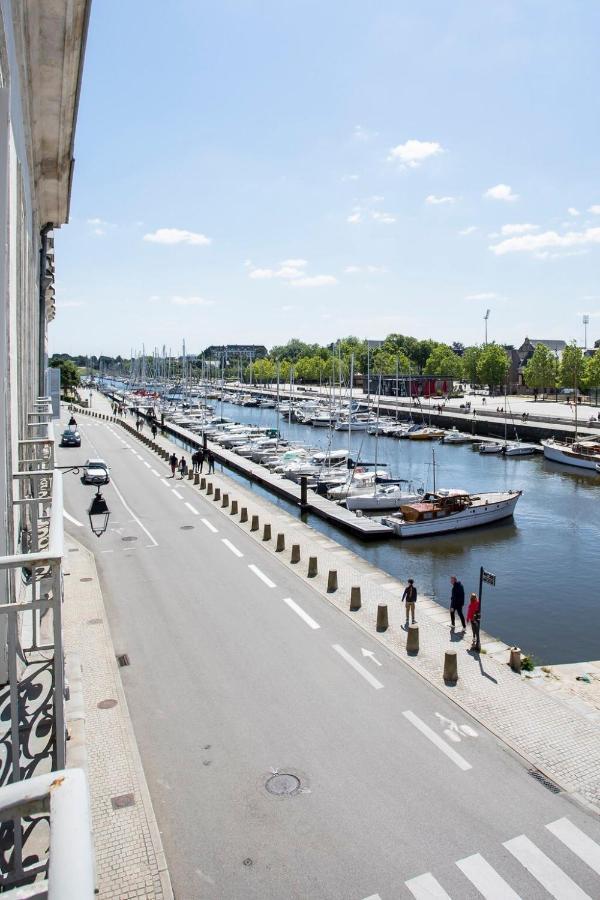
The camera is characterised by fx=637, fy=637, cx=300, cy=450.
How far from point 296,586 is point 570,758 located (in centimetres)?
1013

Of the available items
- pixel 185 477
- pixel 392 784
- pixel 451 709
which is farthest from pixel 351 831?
pixel 185 477

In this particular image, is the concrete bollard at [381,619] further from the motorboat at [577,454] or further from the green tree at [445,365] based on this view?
the green tree at [445,365]

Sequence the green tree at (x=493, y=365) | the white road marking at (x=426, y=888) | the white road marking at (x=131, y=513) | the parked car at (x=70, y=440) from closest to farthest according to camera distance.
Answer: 1. the white road marking at (x=426, y=888)
2. the white road marking at (x=131, y=513)
3. the parked car at (x=70, y=440)
4. the green tree at (x=493, y=365)

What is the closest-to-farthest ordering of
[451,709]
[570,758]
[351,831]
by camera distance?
[351,831] < [570,758] < [451,709]

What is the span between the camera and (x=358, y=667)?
14.2m

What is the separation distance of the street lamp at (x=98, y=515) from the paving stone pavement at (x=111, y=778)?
38.8ft

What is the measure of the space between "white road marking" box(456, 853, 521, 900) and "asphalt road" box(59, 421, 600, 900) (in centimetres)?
2

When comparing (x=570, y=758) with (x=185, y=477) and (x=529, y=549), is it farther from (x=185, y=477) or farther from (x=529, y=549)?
(x=185, y=477)

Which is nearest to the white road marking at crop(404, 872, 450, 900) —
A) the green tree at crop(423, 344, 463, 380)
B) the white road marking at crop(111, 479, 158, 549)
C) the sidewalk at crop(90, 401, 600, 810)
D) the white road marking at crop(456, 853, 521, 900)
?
the white road marking at crop(456, 853, 521, 900)

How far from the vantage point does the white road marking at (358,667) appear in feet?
44.1

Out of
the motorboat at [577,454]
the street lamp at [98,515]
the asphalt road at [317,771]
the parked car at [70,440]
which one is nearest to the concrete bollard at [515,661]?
the asphalt road at [317,771]

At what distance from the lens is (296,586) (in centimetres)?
1981

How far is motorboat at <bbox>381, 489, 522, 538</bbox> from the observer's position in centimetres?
3116

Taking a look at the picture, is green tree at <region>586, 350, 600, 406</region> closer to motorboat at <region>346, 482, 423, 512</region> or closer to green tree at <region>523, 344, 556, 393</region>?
green tree at <region>523, 344, 556, 393</region>
